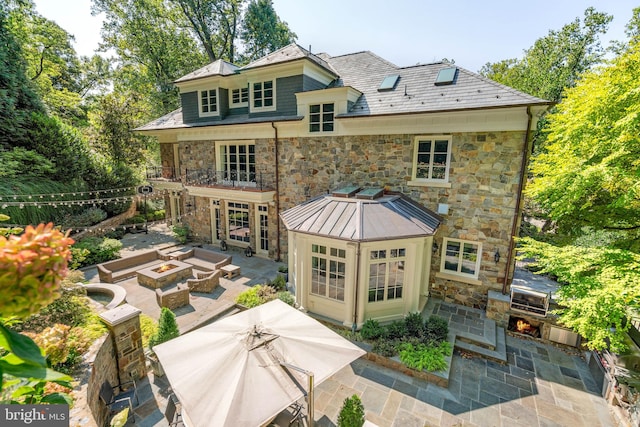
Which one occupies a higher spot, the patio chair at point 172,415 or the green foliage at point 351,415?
the green foliage at point 351,415

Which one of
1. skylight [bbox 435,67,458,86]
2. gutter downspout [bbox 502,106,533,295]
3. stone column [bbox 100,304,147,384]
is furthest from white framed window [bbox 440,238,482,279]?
stone column [bbox 100,304,147,384]

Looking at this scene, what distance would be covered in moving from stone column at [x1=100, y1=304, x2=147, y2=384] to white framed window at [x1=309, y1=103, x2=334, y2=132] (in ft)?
28.3

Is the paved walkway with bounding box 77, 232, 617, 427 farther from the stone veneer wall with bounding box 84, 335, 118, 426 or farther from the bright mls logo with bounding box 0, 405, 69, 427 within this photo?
the bright mls logo with bounding box 0, 405, 69, 427

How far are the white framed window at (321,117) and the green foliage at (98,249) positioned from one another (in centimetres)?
1065

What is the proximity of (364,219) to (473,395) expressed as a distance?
15.9 feet

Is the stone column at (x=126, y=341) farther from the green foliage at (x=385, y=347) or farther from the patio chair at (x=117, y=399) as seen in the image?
the green foliage at (x=385, y=347)

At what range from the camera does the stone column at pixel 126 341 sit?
19.5 feet

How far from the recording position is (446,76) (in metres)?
9.83

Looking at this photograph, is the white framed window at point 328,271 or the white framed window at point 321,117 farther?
the white framed window at point 321,117

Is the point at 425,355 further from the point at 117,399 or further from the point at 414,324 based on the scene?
the point at 117,399

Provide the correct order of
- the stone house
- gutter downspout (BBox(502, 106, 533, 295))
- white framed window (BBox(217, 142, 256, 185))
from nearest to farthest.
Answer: gutter downspout (BBox(502, 106, 533, 295))
the stone house
white framed window (BBox(217, 142, 256, 185))

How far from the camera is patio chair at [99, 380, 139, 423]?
17.0 feet

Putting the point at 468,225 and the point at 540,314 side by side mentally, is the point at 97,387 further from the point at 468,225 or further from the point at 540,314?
the point at 540,314

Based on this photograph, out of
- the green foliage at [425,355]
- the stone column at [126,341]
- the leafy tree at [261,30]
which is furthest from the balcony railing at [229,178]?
Result: the leafy tree at [261,30]
